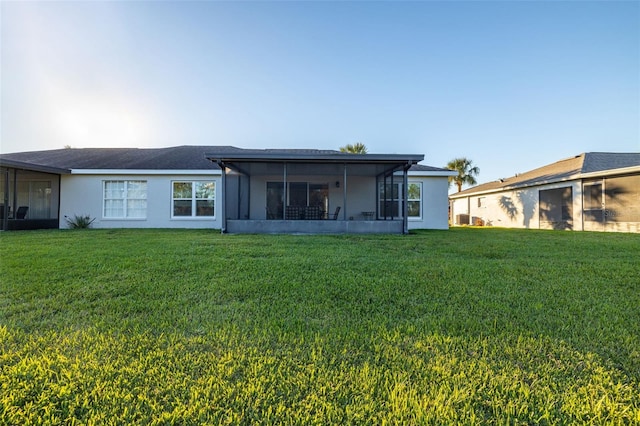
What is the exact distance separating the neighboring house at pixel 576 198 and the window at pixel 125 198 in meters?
19.7

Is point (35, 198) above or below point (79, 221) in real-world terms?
above

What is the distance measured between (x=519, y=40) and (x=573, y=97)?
4.85 m

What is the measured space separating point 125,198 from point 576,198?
20775 mm

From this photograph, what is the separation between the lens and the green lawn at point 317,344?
1.70 m

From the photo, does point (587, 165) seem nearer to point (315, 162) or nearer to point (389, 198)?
point (389, 198)

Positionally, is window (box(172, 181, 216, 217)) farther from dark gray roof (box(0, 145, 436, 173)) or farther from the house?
dark gray roof (box(0, 145, 436, 173))

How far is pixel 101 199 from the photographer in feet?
43.1

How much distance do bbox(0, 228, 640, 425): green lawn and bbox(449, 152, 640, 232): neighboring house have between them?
36.0 feet

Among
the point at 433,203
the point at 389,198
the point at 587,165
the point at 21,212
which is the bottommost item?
the point at 21,212

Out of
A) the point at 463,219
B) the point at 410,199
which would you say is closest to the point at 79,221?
the point at 410,199

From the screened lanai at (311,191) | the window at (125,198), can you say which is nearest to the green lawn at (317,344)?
the screened lanai at (311,191)

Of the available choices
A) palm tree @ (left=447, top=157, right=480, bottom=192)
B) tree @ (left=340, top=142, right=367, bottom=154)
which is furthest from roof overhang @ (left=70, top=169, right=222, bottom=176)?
palm tree @ (left=447, top=157, right=480, bottom=192)

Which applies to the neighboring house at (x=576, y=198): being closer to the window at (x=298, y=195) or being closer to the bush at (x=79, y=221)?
the window at (x=298, y=195)

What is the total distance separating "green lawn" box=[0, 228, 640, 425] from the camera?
1.70m
